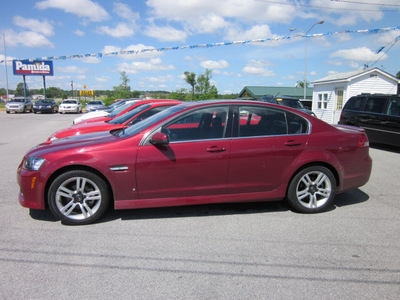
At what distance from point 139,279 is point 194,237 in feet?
3.28

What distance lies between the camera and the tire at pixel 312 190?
4.54 m

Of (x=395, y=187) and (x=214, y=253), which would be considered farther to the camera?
(x=395, y=187)

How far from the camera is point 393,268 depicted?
3156 mm

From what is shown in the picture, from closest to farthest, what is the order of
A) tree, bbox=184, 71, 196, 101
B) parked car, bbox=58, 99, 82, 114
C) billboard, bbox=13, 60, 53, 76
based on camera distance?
1. parked car, bbox=58, 99, 82, 114
2. billboard, bbox=13, 60, 53, 76
3. tree, bbox=184, 71, 196, 101

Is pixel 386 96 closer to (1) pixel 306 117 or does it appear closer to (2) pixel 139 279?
(1) pixel 306 117

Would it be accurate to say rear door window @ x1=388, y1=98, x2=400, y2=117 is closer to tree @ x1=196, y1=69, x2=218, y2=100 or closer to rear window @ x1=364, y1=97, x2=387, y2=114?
rear window @ x1=364, y1=97, x2=387, y2=114

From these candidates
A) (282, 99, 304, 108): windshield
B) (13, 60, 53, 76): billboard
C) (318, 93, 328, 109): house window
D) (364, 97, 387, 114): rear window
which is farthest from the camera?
(13, 60, 53, 76): billboard

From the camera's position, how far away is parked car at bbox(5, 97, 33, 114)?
109ft

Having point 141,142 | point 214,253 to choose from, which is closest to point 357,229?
point 214,253

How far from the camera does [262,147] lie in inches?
172

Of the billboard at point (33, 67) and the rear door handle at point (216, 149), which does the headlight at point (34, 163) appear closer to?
the rear door handle at point (216, 149)

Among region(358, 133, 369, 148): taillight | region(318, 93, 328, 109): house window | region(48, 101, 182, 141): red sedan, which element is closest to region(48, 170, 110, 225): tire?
region(48, 101, 182, 141): red sedan

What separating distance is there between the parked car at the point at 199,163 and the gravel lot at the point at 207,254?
0.31 m

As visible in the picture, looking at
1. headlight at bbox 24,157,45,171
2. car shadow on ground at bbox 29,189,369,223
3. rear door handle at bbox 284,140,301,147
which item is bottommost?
car shadow on ground at bbox 29,189,369,223
